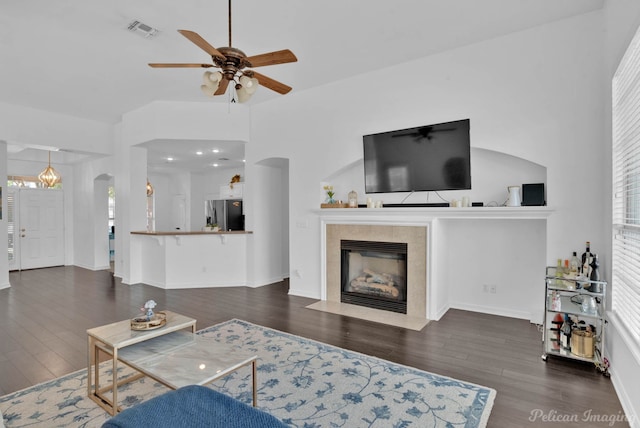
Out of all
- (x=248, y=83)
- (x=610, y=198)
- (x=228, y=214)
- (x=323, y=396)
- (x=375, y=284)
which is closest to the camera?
(x=323, y=396)

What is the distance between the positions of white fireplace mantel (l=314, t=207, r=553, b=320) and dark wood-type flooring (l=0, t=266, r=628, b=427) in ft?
0.57

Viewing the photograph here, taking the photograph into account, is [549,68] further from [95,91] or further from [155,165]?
[155,165]

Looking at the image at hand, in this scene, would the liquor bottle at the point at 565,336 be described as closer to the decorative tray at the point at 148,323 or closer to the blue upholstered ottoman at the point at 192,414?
the blue upholstered ottoman at the point at 192,414

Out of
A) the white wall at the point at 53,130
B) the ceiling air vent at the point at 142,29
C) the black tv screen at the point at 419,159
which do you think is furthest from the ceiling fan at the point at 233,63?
the white wall at the point at 53,130

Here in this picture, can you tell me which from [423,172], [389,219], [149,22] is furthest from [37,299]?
[423,172]

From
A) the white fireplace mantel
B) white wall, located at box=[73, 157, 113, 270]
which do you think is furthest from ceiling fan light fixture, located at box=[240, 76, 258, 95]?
white wall, located at box=[73, 157, 113, 270]

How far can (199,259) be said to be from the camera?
6.09m

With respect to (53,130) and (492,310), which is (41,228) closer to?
(53,130)

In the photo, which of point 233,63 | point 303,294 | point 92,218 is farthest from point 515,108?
point 92,218

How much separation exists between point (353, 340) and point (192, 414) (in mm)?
2471

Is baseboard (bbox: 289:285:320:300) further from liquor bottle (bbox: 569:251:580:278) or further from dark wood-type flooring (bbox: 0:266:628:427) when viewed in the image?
liquor bottle (bbox: 569:251:580:278)

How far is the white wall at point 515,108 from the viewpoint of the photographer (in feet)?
11.0

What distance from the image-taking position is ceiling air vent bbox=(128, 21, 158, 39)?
11.4 ft

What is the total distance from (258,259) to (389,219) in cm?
269
